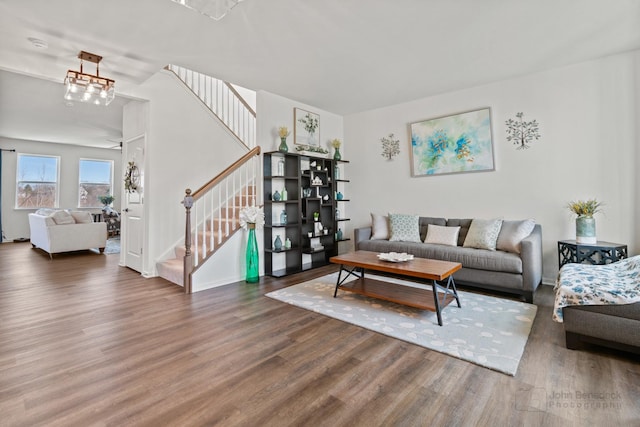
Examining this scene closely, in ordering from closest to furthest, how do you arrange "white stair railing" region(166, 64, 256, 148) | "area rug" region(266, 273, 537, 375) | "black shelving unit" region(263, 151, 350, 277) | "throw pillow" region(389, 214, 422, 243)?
1. "area rug" region(266, 273, 537, 375)
2. "throw pillow" region(389, 214, 422, 243)
3. "black shelving unit" region(263, 151, 350, 277)
4. "white stair railing" region(166, 64, 256, 148)

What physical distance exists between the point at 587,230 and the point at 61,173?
38.5 feet

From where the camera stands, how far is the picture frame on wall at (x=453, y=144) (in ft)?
13.6

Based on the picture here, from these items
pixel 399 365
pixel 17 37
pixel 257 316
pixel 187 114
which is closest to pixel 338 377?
pixel 399 365

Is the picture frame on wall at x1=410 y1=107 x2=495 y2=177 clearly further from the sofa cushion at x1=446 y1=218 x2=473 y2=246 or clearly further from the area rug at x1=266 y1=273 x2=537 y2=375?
the area rug at x1=266 y1=273 x2=537 y2=375

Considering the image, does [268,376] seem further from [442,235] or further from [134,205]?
[134,205]

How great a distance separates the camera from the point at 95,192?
9.23 metres

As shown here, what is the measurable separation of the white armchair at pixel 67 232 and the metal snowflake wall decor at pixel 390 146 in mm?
5986

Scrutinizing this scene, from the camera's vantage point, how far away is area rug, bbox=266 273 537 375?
83.1 inches

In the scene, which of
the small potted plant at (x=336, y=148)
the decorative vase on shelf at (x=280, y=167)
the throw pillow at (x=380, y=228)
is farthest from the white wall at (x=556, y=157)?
the decorative vase on shelf at (x=280, y=167)

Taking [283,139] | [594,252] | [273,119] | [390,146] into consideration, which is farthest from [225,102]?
[594,252]

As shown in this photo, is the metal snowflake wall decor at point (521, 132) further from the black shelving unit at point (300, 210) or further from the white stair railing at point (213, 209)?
the white stair railing at point (213, 209)

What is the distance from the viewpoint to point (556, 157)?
3684 millimetres

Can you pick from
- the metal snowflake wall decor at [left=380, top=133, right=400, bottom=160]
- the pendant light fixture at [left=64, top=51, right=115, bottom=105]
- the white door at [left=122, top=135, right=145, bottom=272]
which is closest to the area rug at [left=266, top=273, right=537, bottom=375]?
the white door at [left=122, top=135, right=145, bottom=272]

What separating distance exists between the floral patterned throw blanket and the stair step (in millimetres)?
3911
